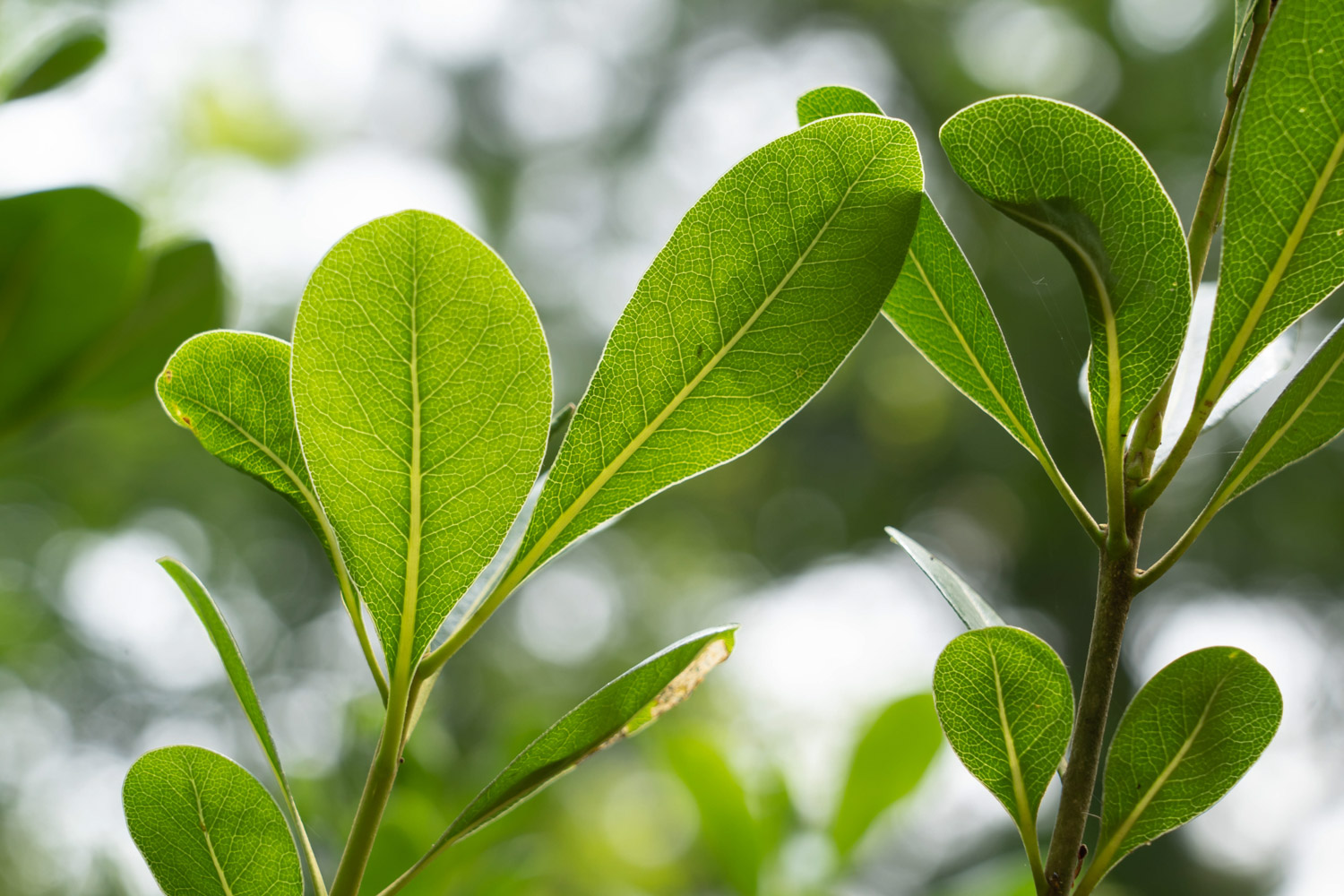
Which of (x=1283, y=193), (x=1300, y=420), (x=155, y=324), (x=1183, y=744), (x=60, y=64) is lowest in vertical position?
(x=1183, y=744)

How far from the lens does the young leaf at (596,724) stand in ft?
1.50

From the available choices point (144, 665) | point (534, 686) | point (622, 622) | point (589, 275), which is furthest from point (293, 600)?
point (589, 275)

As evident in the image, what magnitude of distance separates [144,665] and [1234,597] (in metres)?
6.14

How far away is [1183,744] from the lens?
0.46 metres

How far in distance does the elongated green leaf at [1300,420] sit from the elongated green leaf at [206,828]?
1.73 ft

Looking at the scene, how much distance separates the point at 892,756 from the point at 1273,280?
0.92 meters

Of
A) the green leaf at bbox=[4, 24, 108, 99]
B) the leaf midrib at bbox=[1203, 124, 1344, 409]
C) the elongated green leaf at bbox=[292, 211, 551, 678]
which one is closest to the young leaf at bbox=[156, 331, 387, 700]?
the elongated green leaf at bbox=[292, 211, 551, 678]

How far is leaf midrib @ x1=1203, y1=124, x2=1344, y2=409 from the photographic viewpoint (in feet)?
1.35

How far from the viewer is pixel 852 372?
20.2 feet

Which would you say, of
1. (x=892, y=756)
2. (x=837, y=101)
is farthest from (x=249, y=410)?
(x=892, y=756)

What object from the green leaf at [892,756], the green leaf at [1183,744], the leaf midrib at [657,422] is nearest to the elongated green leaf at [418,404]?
the leaf midrib at [657,422]

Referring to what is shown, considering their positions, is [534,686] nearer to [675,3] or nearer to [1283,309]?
[675,3]

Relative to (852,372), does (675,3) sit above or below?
above

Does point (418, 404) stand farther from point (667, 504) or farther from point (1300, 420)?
point (667, 504)
